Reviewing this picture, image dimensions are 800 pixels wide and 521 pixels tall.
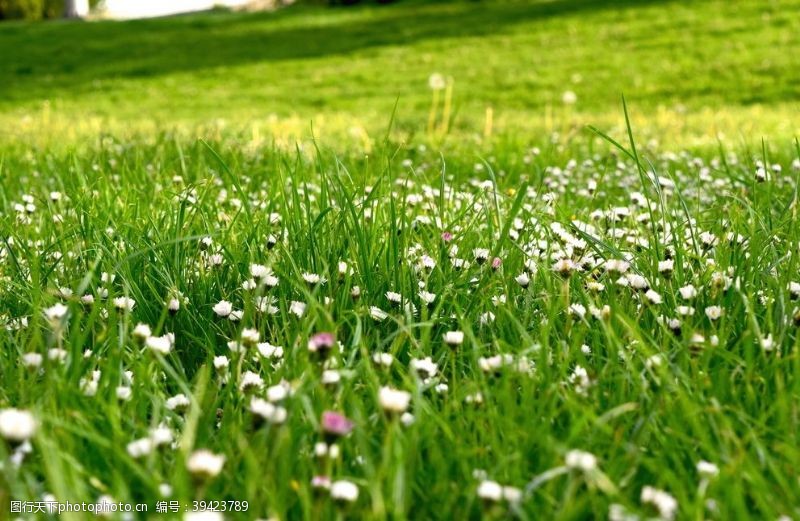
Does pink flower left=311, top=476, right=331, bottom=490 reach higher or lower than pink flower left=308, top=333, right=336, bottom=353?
lower

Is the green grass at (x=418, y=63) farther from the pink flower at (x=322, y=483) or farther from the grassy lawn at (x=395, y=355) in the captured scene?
the pink flower at (x=322, y=483)

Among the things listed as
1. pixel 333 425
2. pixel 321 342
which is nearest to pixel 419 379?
pixel 321 342

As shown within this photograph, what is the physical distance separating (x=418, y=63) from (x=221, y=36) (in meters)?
11.5

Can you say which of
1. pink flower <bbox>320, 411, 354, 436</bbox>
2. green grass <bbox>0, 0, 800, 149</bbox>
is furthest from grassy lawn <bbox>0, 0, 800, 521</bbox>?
green grass <bbox>0, 0, 800, 149</bbox>

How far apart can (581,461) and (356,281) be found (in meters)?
1.58

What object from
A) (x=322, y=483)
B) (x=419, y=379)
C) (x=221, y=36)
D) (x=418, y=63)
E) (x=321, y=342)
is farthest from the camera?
(x=221, y=36)

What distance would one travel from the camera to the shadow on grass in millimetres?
28953

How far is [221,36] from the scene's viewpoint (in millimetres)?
34406

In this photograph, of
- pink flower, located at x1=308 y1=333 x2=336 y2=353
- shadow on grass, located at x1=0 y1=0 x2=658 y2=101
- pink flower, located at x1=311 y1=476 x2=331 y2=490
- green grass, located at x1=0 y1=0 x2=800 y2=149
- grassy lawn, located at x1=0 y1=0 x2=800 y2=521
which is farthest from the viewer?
shadow on grass, located at x1=0 y1=0 x2=658 y2=101

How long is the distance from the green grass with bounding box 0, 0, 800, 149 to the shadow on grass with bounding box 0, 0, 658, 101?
0.11 metres

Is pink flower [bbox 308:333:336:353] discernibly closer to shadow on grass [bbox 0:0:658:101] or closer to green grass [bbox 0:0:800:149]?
green grass [bbox 0:0:800:149]

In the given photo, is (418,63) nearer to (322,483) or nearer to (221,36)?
(221,36)

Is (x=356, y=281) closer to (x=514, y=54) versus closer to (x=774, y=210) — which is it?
(x=774, y=210)

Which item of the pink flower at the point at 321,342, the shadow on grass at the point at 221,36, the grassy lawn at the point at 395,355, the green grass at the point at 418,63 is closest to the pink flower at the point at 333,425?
the grassy lawn at the point at 395,355
